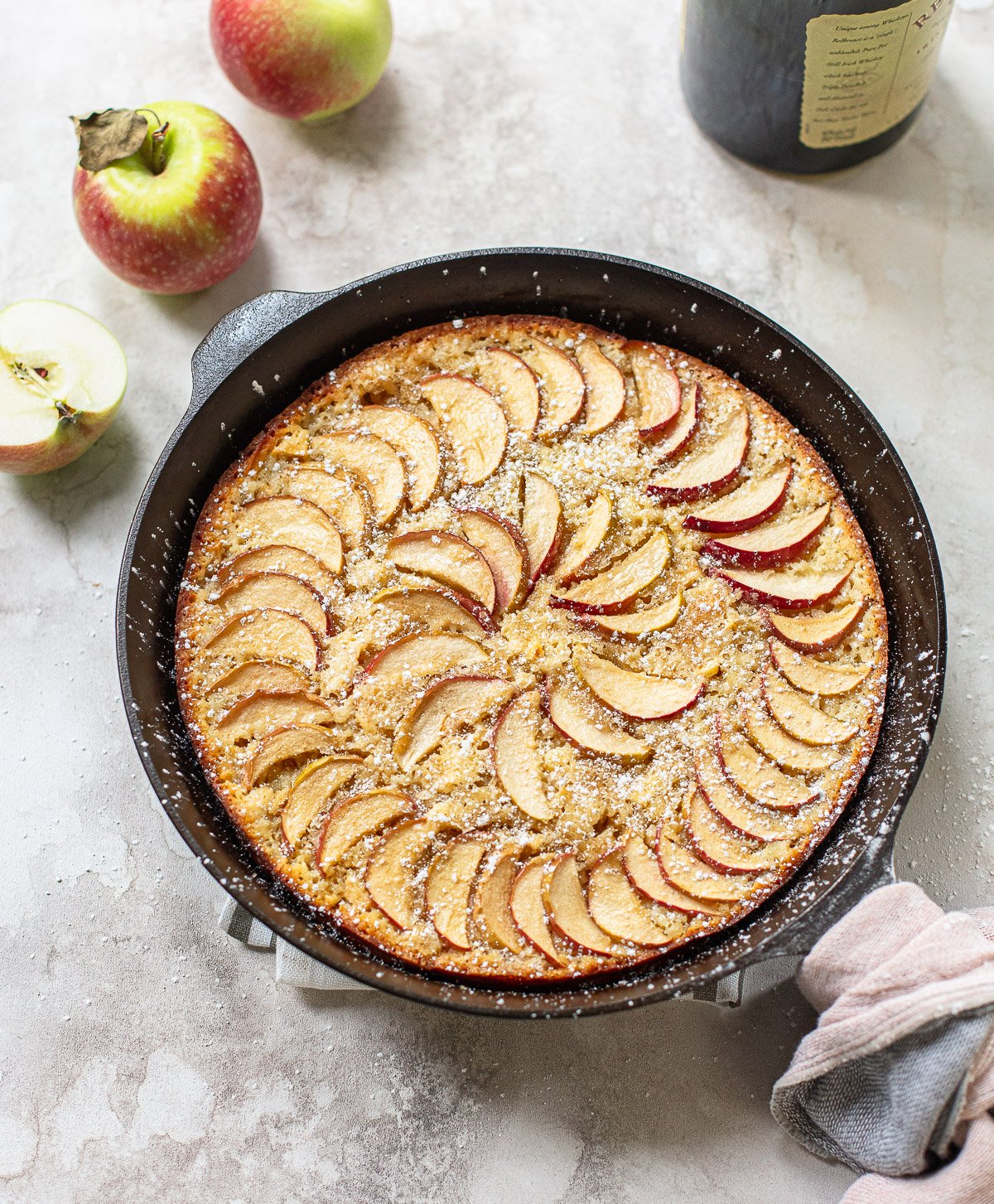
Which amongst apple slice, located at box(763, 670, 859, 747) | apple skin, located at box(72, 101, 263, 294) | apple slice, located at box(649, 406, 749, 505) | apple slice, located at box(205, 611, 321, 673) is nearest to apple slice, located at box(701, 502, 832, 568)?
apple slice, located at box(649, 406, 749, 505)

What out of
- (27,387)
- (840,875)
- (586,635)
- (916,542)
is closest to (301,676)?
(586,635)

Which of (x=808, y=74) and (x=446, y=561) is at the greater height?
(x=808, y=74)

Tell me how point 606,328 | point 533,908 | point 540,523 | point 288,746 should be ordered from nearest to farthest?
1. point 533,908
2. point 288,746
3. point 540,523
4. point 606,328

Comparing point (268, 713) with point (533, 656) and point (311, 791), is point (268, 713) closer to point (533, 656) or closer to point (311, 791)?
point (311, 791)

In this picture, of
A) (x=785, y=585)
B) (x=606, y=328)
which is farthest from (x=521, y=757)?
(x=606, y=328)

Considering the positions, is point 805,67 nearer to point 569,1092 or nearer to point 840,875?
point 840,875

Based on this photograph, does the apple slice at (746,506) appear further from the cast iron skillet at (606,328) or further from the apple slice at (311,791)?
the apple slice at (311,791)
